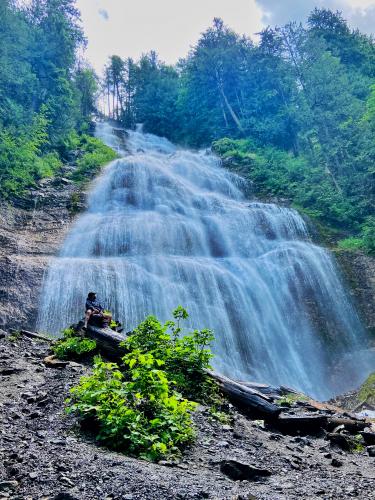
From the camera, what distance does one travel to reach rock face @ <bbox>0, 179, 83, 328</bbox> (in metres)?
15.3

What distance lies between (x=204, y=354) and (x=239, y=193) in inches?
854

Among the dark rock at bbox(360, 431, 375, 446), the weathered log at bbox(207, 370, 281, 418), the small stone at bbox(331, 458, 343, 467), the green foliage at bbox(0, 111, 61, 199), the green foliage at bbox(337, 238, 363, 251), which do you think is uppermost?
the green foliage at bbox(0, 111, 61, 199)

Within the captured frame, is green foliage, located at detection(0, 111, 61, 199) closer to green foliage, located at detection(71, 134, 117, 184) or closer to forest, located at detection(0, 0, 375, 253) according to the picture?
forest, located at detection(0, 0, 375, 253)

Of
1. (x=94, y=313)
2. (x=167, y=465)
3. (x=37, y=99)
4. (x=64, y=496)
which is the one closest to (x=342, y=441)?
(x=167, y=465)

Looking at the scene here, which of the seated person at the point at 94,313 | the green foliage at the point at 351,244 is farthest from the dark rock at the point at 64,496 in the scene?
the green foliage at the point at 351,244

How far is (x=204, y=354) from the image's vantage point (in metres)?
7.79

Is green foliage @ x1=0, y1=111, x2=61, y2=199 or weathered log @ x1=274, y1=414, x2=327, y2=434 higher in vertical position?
green foliage @ x1=0, y1=111, x2=61, y2=199

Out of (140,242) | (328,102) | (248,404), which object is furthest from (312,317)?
(328,102)

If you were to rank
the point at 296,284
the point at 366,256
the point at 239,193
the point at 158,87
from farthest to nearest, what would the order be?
the point at 158,87 < the point at 239,193 < the point at 366,256 < the point at 296,284

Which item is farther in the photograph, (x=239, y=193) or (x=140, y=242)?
(x=239, y=193)

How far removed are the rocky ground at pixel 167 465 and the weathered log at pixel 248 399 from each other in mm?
423

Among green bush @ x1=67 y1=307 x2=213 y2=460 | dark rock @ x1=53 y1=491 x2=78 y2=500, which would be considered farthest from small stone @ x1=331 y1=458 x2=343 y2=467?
dark rock @ x1=53 y1=491 x2=78 y2=500

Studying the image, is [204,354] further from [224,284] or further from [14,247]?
[14,247]

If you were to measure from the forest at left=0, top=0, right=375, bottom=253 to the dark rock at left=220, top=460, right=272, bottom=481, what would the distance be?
19.2 m
